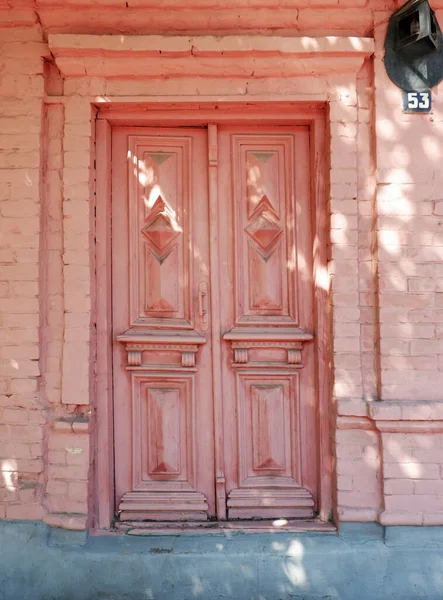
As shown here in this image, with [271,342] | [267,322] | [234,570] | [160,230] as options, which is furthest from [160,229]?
[234,570]

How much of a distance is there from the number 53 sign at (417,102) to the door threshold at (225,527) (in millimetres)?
2664

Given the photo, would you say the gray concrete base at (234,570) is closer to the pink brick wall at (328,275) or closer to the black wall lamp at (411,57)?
the pink brick wall at (328,275)

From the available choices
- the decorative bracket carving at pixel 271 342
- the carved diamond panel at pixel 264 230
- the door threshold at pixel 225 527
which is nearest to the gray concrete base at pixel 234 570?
the door threshold at pixel 225 527

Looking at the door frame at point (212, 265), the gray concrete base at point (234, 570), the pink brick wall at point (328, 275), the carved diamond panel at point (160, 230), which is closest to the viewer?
the gray concrete base at point (234, 570)

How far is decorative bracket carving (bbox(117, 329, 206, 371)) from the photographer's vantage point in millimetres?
3570

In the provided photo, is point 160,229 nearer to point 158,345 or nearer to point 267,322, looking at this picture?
point 158,345

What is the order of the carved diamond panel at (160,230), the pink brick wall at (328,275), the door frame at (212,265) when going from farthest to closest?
the carved diamond panel at (160,230)
the door frame at (212,265)
the pink brick wall at (328,275)

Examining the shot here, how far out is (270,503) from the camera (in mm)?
3586

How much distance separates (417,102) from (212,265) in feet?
5.39

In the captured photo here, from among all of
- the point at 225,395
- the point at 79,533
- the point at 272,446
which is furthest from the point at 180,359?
the point at 79,533

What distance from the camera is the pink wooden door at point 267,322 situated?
3613mm

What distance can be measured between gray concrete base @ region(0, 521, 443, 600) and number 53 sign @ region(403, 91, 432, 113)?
8.44 feet

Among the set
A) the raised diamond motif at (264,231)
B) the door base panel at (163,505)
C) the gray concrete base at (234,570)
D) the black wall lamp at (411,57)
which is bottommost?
the gray concrete base at (234,570)

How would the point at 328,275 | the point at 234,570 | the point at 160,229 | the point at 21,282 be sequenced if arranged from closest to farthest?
the point at 234,570 < the point at 21,282 < the point at 328,275 < the point at 160,229
